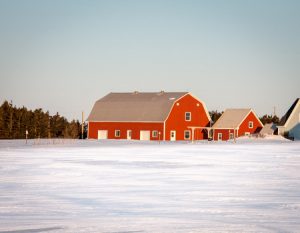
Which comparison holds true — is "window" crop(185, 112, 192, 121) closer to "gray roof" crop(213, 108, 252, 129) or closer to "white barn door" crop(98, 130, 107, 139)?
"gray roof" crop(213, 108, 252, 129)

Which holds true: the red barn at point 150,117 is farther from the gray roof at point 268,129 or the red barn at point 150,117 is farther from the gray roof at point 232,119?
the gray roof at point 268,129

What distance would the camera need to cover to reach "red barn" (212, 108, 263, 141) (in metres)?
85.1

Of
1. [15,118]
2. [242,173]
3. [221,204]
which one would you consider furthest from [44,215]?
[15,118]

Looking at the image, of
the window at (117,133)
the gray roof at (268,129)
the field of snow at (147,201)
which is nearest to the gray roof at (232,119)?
the gray roof at (268,129)

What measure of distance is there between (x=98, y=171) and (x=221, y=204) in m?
8.62

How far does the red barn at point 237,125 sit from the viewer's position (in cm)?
8512

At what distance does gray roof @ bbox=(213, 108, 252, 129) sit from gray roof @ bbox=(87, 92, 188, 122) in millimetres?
8060

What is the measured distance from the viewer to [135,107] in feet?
271

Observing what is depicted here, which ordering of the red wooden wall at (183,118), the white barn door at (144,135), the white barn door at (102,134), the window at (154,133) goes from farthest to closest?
the white barn door at (102,134)
the red wooden wall at (183,118)
the white barn door at (144,135)
the window at (154,133)

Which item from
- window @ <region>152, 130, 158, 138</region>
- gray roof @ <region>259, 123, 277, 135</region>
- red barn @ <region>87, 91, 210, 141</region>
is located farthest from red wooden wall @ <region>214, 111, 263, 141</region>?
window @ <region>152, 130, 158, 138</region>

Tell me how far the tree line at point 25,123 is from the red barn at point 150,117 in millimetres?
8151

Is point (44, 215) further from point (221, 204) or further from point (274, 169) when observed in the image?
point (274, 169)

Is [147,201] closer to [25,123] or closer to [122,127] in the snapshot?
[122,127]

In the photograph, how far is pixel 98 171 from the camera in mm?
19891
